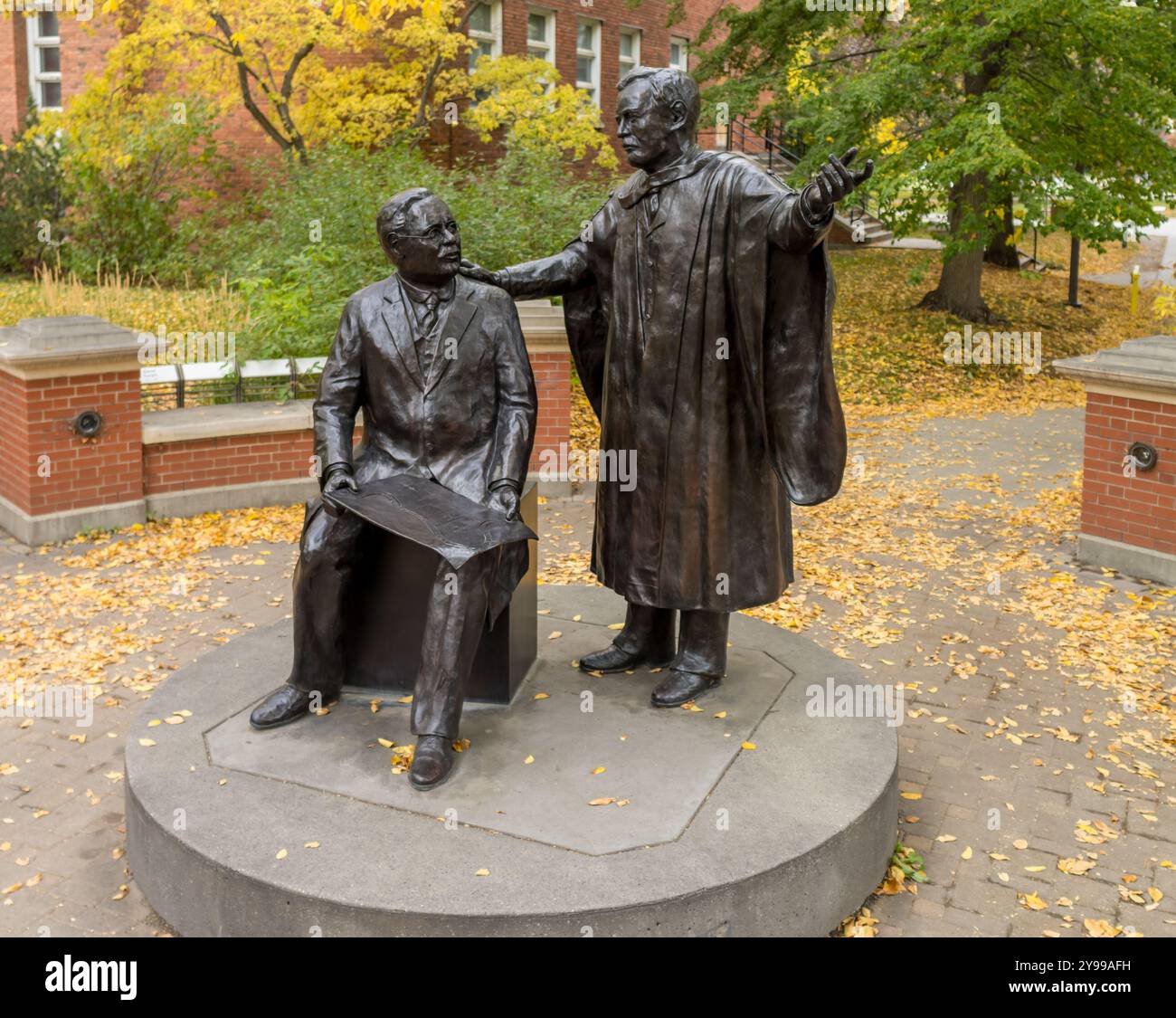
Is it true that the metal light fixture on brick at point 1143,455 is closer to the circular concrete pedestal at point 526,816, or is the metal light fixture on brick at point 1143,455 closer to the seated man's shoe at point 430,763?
the circular concrete pedestal at point 526,816

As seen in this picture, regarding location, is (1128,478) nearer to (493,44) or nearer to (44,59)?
(493,44)

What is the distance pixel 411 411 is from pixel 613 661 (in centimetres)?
140

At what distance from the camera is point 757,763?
15.3ft

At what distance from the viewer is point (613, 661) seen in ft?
18.0

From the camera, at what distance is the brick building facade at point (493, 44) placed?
2061cm

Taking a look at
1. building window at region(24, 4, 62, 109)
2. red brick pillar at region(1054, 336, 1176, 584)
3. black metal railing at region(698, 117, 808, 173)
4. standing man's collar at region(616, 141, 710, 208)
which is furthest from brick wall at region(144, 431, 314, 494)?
black metal railing at region(698, 117, 808, 173)

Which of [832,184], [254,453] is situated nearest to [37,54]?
[254,453]

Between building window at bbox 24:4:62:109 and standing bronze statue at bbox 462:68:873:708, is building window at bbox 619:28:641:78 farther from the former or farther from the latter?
standing bronze statue at bbox 462:68:873:708

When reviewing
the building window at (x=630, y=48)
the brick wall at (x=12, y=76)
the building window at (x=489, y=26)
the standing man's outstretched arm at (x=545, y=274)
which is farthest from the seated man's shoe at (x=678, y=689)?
the building window at (x=630, y=48)

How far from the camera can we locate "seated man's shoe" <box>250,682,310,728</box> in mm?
4852

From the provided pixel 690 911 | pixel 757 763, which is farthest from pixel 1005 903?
pixel 690 911

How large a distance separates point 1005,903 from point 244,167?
18.5 meters

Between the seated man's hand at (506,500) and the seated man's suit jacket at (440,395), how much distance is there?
4cm

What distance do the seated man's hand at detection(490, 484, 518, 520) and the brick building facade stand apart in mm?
14673
